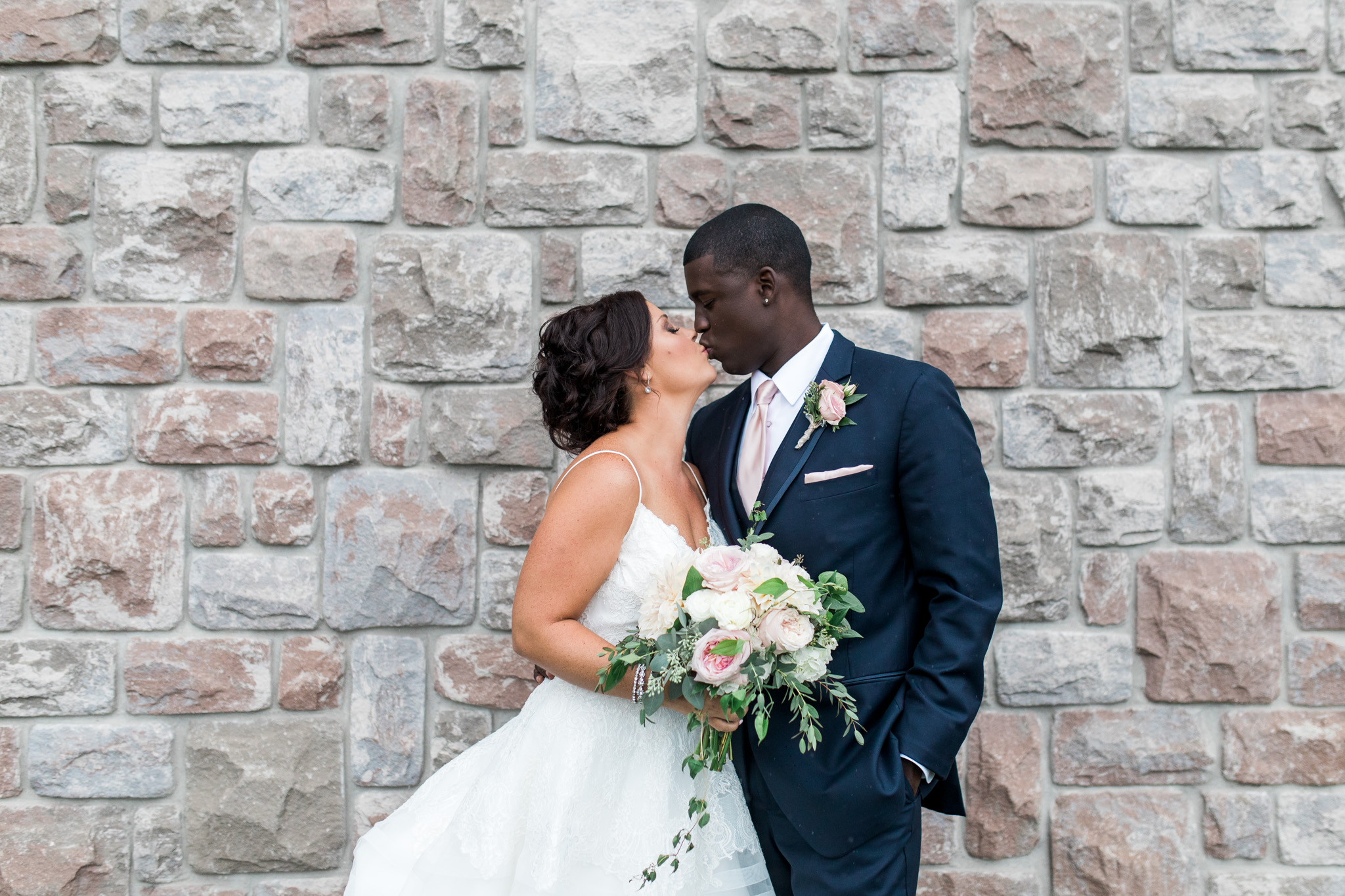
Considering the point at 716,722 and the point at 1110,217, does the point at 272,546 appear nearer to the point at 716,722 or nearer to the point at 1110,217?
the point at 716,722

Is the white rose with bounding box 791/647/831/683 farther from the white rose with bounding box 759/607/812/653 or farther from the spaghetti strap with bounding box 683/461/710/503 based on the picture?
the spaghetti strap with bounding box 683/461/710/503

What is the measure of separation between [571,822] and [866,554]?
89 centimetres

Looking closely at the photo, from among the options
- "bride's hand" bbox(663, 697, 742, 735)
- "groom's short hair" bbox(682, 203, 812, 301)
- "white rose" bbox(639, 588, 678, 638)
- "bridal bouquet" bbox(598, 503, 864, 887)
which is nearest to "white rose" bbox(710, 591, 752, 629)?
"bridal bouquet" bbox(598, 503, 864, 887)

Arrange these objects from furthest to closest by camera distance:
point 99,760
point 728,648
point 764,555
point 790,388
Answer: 1. point 99,760
2. point 790,388
3. point 764,555
4. point 728,648

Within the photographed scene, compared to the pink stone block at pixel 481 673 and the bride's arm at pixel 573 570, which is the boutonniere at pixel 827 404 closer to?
the bride's arm at pixel 573 570

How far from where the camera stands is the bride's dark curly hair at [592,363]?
92.2 inches

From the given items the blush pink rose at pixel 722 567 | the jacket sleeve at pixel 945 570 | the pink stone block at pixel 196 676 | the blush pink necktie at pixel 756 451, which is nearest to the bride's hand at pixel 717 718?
the blush pink rose at pixel 722 567

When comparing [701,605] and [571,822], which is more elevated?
[701,605]

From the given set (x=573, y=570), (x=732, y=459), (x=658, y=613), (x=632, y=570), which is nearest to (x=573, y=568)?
(x=573, y=570)

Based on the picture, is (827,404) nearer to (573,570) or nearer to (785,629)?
(785,629)

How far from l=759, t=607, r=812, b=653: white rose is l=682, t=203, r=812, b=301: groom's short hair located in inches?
34.1

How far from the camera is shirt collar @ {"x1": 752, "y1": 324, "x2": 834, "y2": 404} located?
90.1 inches

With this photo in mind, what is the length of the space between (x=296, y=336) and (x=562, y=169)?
3.21 feet

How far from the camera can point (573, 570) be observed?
2.14 m
